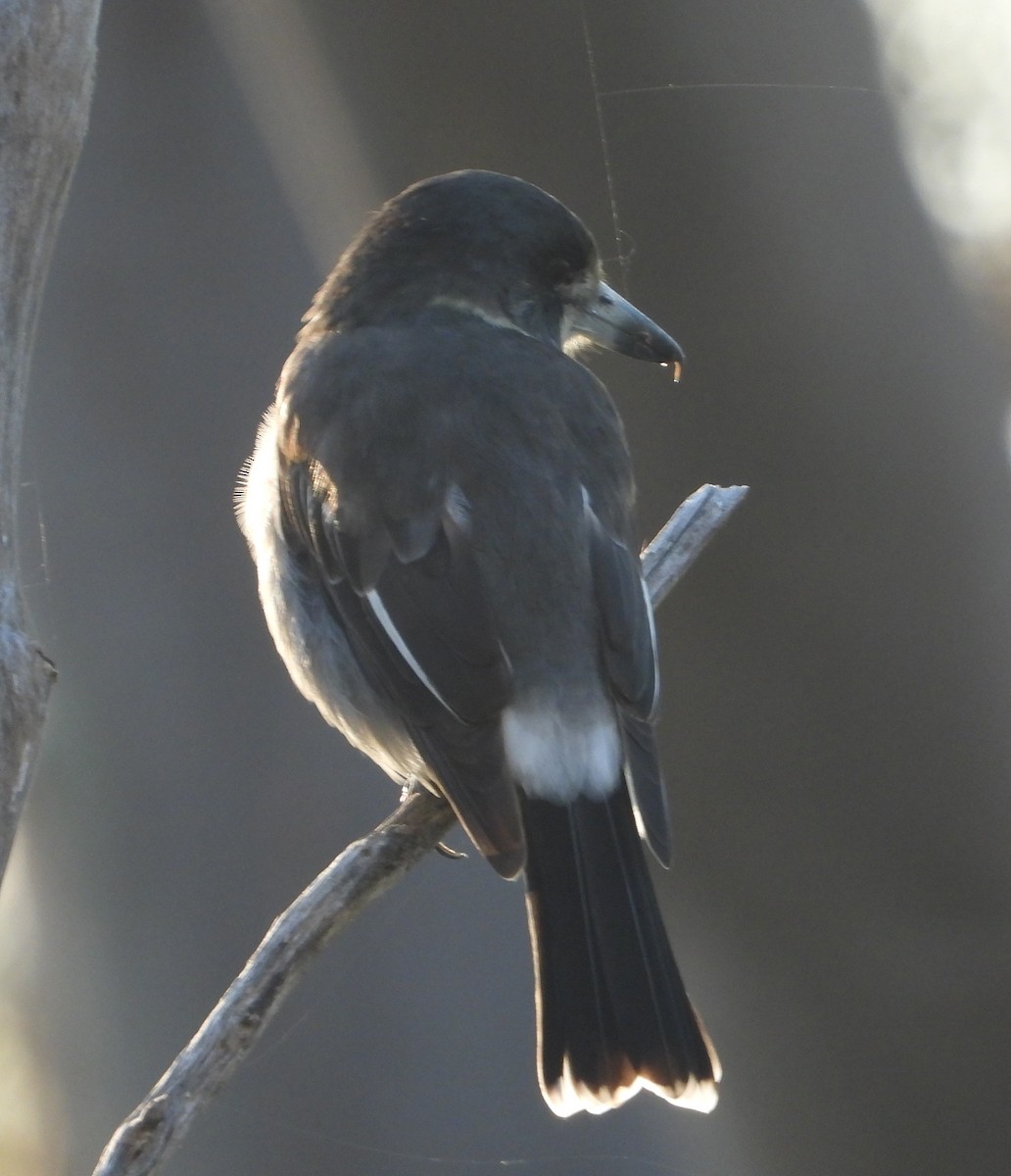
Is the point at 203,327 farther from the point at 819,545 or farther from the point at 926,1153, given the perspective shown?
the point at 926,1153

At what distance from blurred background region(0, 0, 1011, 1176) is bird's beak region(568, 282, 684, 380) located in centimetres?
64

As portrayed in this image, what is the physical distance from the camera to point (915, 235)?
328 cm

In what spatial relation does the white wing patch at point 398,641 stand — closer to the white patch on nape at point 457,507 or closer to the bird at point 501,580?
the bird at point 501,580

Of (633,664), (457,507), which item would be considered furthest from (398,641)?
(633,664)

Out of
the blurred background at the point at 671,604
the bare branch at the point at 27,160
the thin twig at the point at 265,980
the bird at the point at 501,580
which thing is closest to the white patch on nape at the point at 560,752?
the bird at the point at 501,580

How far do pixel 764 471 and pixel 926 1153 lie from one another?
1577 mm

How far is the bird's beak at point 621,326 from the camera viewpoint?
102 inches

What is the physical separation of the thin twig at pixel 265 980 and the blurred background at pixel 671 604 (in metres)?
1.20

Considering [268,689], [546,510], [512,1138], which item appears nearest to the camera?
[546,510]

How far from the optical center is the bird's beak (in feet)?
8.51

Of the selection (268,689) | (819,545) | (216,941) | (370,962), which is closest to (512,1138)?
(370,962)

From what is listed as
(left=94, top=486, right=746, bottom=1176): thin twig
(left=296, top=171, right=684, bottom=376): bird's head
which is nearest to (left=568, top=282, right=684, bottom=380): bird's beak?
(left=296, top=171, right=684, bottom=376): bird's head

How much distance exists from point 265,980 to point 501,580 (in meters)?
0.67

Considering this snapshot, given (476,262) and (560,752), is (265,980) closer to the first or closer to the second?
(560,752)
